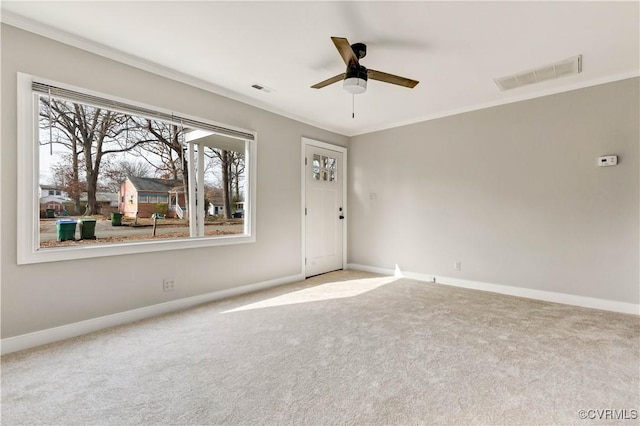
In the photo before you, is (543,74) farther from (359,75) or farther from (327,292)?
(327,292)

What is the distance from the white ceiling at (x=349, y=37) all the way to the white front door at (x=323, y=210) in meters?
1.59

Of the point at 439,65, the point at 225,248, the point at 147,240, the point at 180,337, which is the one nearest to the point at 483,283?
the point at 439,65

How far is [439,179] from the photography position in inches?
175

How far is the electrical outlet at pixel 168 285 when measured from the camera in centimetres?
312

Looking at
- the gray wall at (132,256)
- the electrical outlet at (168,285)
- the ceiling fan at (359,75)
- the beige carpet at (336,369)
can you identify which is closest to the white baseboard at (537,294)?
the beige carpet at (336,369)

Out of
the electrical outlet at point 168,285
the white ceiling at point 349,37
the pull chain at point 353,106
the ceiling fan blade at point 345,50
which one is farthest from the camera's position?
the pull chain at point 353,106

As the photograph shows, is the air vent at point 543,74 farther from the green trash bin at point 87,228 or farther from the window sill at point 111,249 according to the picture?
the green trash bin at point 87,228

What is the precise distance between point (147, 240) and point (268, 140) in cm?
203

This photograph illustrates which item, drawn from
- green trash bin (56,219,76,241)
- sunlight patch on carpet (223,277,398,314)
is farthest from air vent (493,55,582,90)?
green trash bin (56,219,76,241)

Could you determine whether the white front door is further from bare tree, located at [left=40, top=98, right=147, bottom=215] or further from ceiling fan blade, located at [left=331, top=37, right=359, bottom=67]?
bare tree, located at [left=40, top=98, right=147, bottom=215]

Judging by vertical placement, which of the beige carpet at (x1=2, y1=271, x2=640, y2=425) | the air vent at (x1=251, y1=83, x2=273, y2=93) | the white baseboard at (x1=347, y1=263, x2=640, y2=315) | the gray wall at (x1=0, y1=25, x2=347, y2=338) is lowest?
the beige carpet at (x1=2, y1=271, x2=640, y2=425)

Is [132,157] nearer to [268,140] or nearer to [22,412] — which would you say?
[268,140]

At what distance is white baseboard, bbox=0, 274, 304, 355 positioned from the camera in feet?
7.49

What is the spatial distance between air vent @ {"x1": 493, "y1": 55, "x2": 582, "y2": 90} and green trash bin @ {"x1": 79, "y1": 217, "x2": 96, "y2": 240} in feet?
14.4
